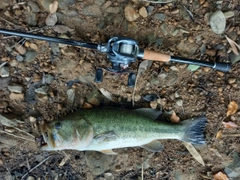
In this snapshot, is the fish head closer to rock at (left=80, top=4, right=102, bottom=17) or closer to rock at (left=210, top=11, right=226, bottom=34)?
rock at (left=80, top=4, right=102, bottom=17)

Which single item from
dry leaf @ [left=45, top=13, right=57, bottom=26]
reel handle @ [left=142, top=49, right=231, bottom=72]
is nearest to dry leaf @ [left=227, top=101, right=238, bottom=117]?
reel handle @ [left=142, top=49, right=231, bottom=72]

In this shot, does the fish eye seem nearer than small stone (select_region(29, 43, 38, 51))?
Yes

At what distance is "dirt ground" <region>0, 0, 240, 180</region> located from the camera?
2.82 meters

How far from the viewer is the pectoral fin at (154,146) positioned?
2946 millimetres

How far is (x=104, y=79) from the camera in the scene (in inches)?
114

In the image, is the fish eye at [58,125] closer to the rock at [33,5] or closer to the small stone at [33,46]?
the small stone at [33,46]

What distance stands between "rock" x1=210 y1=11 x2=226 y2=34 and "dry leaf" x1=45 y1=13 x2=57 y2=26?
1338 mm

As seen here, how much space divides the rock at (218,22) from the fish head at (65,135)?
1.37 metres

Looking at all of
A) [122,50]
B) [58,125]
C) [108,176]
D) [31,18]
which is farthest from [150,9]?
[108,176]

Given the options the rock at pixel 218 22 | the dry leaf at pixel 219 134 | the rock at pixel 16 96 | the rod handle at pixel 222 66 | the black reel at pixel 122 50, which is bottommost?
the dry leaf at pixel 219 134

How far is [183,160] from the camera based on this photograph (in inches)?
122

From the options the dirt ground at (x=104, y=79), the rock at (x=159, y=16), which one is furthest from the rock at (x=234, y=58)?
the rock at (x=159, y=16)

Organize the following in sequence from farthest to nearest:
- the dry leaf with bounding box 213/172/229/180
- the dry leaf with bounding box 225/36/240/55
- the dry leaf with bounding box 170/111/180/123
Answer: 1. the dry leaf with bounding box 213/172/229/180
2. the dry leaf with bounding box 170/111/180/123
3. the dry leaf with bounding box 225/36/240/55

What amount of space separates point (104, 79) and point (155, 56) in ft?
1.66
